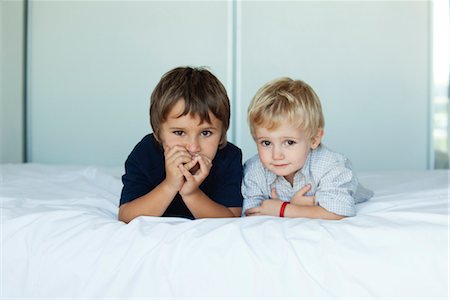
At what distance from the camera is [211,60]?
294 cm

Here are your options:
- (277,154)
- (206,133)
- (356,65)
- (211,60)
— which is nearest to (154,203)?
(206,133)

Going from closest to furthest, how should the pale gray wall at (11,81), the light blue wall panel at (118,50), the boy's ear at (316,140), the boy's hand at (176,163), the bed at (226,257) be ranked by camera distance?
the bed at (226,257) → the boy's hand at (176,163) → the boy's ear at (316,140) → the pale gray wall at (11,81) → the light blue wall panel at (118,50)

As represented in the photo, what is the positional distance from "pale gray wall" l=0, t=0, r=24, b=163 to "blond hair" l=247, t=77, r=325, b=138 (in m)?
1.94

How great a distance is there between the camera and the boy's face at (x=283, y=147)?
125 cm

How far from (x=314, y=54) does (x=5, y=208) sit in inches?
83.3

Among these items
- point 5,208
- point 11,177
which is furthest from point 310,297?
point 11,177

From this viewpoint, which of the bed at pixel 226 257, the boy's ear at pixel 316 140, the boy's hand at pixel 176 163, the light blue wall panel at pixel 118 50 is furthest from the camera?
the light blue wall panel at pixel 118 50

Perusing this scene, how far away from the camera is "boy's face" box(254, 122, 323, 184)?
49.3 inches

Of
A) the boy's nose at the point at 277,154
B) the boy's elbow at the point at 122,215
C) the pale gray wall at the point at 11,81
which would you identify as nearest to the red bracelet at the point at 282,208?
the boy's nose at the point at 277,154

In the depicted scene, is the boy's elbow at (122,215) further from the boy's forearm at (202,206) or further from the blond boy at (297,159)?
the blond boy at (297,159)

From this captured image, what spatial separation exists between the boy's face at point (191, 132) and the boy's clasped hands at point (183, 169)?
0.08 ft

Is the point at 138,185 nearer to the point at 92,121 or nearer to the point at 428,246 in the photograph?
the point at 428,246

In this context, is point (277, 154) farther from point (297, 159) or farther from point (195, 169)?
point (195, 169)

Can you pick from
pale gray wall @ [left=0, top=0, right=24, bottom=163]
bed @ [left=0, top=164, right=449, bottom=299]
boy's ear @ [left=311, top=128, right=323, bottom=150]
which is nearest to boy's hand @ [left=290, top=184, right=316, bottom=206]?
boy's ear @ [left=311, top=128, right=323, bottom=150]
